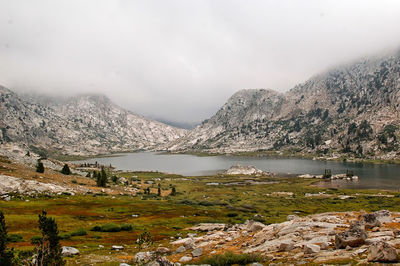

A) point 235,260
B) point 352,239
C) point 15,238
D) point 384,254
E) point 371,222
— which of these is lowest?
point 15,238

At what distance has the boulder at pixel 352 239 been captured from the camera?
18.2 metres

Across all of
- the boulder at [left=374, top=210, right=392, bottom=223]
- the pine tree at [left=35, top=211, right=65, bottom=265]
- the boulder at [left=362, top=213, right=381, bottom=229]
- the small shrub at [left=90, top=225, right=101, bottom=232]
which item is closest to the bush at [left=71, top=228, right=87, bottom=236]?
the small shrub at [left=90, top=225, right=101, bottom=232]

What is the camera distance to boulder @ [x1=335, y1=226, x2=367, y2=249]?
18.2 m

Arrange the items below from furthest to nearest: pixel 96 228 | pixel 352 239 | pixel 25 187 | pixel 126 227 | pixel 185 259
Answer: pixel 25 187
pixel 126 227
pixel 96 228
pixel 185 259
pixel 352 239

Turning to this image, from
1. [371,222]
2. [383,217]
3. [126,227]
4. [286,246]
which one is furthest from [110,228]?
[383,217]

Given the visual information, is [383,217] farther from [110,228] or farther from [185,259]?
[110,228]

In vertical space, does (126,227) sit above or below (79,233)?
below

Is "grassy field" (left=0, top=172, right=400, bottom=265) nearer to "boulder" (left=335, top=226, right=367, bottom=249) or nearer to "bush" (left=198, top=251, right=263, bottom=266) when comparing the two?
"bush" (left=198, top=251, right=263, bottom=266)

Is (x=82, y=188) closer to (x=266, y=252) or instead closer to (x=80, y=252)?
(x=80, y=252)

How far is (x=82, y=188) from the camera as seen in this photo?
10062cm

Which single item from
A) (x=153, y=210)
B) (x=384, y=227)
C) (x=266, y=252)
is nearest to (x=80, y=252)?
(x=266, y=252)

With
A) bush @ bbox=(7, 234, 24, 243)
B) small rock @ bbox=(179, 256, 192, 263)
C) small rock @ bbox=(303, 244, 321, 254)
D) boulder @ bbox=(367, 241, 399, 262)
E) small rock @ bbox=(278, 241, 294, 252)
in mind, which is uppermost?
boulder @ bbox=(367, 241, 399, 262)

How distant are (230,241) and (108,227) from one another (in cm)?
2726

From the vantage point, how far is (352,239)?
60.1 ft
